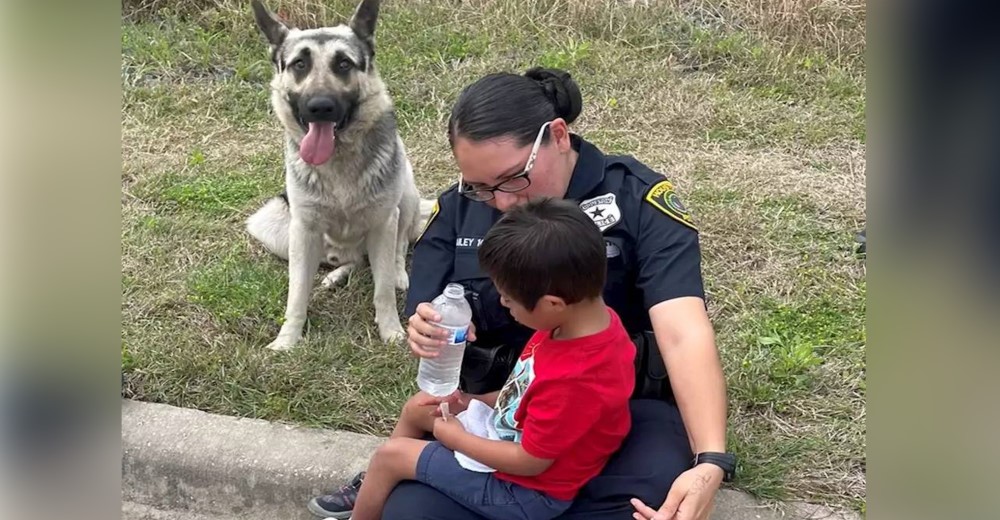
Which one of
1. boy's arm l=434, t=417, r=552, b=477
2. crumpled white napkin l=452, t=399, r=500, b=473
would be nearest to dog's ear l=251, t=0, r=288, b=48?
crumpled white napkin l=452, t=399, r=500, b=473

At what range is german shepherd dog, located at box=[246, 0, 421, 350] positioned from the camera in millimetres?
3750

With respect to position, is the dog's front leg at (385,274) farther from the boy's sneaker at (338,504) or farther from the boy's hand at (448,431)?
the boy's hand at (448,431)

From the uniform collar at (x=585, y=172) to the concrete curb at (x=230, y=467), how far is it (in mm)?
1212

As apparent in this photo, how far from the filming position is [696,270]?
236cm

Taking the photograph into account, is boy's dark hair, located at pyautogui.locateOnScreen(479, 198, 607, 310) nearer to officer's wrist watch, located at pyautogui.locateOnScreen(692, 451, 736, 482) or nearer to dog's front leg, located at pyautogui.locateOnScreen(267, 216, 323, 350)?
officer's wrist watch, located at pyautogui.locateOnScreen(692, 451, 736, 482)

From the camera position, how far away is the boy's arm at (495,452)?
82.5 inches

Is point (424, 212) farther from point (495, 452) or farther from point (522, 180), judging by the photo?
point (495, 452)

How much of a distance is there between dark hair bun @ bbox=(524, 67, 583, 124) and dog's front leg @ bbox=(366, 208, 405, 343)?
1.68m

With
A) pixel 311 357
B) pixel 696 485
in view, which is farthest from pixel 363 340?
pixel 696 485

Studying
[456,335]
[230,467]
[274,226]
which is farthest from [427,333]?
[274,226]

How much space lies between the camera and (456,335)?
2301 millimetres

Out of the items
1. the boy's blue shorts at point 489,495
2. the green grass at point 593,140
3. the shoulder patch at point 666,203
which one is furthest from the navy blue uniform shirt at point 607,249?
the green grass at point 593,140

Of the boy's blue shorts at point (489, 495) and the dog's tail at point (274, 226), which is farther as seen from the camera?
the dog's tail at point (274, 226)
